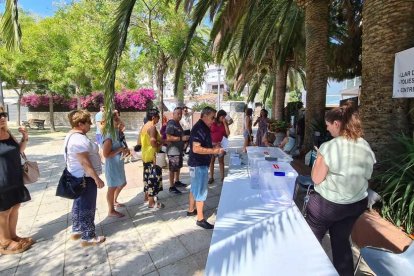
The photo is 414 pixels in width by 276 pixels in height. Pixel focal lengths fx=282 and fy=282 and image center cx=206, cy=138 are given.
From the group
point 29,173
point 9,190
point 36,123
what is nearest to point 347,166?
point 9,190

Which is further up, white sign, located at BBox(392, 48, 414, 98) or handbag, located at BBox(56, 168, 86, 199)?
white sign, located at BBox(392, 48, 414, 98)

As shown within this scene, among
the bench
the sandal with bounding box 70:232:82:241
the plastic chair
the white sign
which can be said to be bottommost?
the sandal with bounding box 70:232:82:241

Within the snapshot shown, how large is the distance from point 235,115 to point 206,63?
8.13 meters

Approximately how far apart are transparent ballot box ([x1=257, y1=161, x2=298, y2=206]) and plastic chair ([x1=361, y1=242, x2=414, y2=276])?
0.79 meters

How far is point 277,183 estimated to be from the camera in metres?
2.92

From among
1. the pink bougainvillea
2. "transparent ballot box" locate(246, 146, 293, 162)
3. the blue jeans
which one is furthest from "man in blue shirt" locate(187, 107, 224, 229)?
the pink bougainvillea

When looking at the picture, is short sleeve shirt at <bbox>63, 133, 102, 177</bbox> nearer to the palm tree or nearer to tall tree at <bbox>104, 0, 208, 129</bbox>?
the palm tree

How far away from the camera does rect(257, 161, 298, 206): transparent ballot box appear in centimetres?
283

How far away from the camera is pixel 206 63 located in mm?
8977

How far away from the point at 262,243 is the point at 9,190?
277 centimetres

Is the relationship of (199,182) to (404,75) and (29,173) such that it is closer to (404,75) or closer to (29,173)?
(29,173)

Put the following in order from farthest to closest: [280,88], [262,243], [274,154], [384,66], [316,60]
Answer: [280,88] < [316,60] < [274,154] < [384,66] < [262,243]

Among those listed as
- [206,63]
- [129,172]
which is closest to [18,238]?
[129,172]

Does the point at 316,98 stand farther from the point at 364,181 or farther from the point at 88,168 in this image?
the point at 88,168
